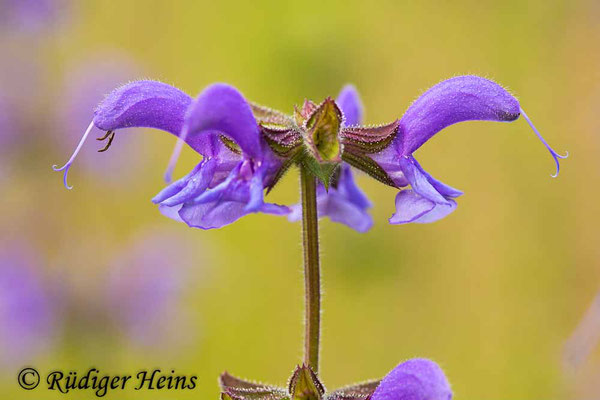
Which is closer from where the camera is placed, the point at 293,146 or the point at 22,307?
the point at 293,146

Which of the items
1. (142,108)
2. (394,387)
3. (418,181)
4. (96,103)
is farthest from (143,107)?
(96,103)

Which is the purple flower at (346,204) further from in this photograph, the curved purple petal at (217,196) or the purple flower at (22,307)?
the purple flower at (22,307)

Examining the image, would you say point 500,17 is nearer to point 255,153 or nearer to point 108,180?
point 108,180

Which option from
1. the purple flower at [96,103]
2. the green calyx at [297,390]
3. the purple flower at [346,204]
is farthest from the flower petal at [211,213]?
the purple flower at [96,103]

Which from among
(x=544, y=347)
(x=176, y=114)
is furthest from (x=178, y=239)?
(x=176, y=114)

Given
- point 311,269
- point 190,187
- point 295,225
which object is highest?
point 190,187

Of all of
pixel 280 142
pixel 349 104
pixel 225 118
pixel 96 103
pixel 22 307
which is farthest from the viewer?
pixel 96 103

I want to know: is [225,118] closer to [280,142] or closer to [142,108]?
[280,142]

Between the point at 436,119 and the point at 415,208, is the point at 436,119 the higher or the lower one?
the higher one
